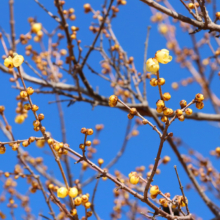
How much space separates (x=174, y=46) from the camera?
7.54m

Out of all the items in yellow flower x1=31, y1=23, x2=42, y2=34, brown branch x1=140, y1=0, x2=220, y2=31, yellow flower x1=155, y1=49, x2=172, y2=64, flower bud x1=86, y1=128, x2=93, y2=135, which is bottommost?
flower bud x1=86, y1=128, x2=93, y2=135

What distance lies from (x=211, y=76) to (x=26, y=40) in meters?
3.18

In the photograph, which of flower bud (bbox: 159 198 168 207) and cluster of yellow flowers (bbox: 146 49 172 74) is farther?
flower bud (bbox: 159 198 168 207)

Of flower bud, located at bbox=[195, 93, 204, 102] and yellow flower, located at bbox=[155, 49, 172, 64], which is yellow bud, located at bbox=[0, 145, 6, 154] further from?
flower bud, located at bbox=[195, 93, 204, 102]

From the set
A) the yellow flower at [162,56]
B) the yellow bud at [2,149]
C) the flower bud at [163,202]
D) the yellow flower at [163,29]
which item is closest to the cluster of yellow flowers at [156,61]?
the yellow flower at [162,56]

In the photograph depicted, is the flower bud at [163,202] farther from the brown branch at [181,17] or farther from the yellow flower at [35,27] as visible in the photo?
the yellow flower at [35,27]

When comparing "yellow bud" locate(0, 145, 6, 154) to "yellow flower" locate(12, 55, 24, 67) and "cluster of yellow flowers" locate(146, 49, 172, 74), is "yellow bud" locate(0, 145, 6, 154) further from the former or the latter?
"cluster of yellow flowers" locate(146, 49, 172, 74)

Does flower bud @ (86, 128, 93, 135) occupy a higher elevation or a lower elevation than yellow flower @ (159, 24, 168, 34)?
lower

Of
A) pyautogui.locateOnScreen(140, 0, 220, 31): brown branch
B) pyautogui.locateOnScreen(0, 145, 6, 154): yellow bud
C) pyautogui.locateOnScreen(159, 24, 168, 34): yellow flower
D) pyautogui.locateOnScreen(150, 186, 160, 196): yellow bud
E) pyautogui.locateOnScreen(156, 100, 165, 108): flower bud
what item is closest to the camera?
pyautogui.locateOnScreen(156, 100, 165, 108): flower bud

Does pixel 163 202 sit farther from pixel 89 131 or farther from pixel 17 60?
pixel 17 60

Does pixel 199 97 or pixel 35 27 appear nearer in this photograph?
pixel 199 97

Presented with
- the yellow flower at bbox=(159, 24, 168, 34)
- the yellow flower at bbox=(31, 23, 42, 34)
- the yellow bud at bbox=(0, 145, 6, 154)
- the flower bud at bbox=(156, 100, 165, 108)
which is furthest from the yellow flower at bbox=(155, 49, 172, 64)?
the yellow flower at bbox=(159, 24, 168, 34)

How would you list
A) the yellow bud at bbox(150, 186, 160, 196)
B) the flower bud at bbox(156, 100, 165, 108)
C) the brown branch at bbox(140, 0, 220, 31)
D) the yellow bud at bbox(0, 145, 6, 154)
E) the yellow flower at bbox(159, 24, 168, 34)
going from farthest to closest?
the yellow flower at bbox(159, 24, 168, 34) < the brown branch at bbox(140, 0, 220, 31) < the yellow bud at bbox(0, 145, 6, 154) < the yellow bud at bbox(150, 186, 160, 196) < the flower bud at bbox(156, 100, 165, 108)

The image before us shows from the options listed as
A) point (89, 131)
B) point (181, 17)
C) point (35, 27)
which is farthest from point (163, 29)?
point (89, 131)
